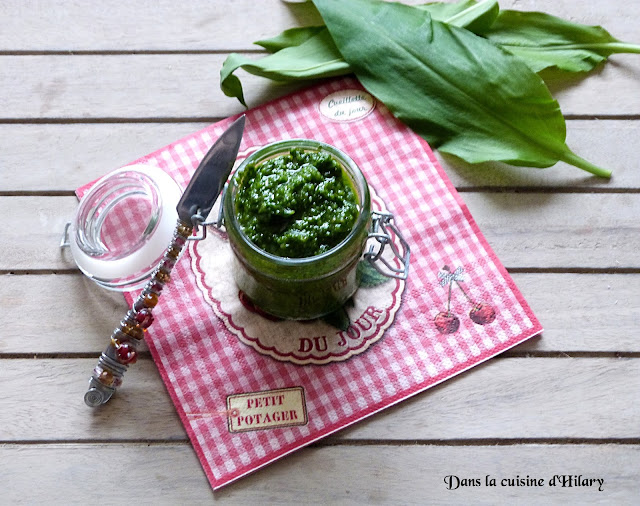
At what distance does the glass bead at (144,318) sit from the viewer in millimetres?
863

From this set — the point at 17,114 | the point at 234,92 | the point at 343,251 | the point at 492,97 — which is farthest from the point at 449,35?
the point at 17,114

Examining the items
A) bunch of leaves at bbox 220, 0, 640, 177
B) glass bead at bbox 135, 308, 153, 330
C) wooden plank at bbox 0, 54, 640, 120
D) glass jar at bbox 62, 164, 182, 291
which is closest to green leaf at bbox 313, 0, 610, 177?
bunch of leaves at bbox 220, 0, 640, 177

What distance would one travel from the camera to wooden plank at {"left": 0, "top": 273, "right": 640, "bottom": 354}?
0.92 meters

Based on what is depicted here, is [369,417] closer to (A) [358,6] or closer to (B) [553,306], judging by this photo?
(B) [553,306]

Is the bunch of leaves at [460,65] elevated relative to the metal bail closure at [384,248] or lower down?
elevated

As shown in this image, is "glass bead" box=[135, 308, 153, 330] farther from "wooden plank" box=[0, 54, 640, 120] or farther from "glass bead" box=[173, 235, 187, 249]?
"wooden plank" box=[0, 54, 640, 120]

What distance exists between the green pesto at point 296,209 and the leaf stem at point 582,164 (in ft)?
1.26

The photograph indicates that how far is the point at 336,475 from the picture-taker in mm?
866

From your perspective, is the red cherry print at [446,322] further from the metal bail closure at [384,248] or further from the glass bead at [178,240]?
the glass bead at [178,240]

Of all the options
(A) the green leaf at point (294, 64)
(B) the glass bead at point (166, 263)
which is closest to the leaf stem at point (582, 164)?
(A) the green leaf at point (294, 64)

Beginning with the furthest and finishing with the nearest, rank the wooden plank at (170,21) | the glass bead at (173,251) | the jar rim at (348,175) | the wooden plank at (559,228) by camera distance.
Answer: the wooden plank at (170,21)
the wooden plank at (559,228)
the glass bead at (173,251)
the jar rim at (348,175)

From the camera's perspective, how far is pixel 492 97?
3.22ft

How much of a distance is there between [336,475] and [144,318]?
1.09 feet

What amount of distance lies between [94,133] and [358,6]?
0.47 m
